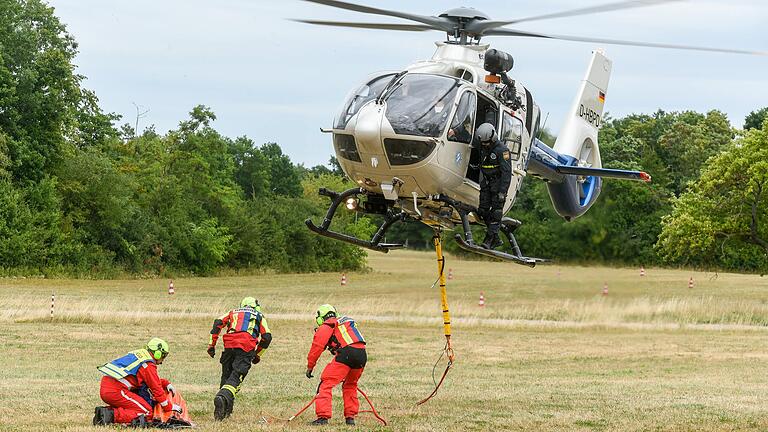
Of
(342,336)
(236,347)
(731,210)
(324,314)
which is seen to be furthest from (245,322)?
(731,210)

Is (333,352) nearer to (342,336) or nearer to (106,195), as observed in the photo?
(342,336)

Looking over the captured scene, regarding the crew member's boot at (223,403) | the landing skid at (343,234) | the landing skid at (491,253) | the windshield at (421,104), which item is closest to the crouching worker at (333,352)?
the crew member's boot at (223,403)

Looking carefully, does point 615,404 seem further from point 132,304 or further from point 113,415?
point 132,304

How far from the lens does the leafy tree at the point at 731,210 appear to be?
46281mm

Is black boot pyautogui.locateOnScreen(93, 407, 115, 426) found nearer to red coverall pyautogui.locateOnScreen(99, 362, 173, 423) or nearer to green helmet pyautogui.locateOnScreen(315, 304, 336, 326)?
red coverall pyautogui.locateOnScreen(99, 362, 173, 423)

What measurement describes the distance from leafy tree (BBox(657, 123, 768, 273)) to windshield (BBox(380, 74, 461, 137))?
32.0 metres

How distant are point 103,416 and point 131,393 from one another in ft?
1.49

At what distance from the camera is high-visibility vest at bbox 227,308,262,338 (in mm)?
15750

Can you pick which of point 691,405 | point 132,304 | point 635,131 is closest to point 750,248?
point 635,131

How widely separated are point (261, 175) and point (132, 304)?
36.6m

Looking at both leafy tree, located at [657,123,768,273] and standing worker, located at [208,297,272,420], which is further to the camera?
leafy tree, located at [657,123,768,273]

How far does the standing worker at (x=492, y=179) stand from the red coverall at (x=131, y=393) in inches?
194

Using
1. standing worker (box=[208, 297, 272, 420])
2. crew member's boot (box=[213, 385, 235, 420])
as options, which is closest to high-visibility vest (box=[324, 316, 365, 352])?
standing worker (box=[208, 297, 272, 420])

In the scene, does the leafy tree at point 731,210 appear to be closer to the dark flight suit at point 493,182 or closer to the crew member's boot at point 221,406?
the dark flight suit at point 493,182
